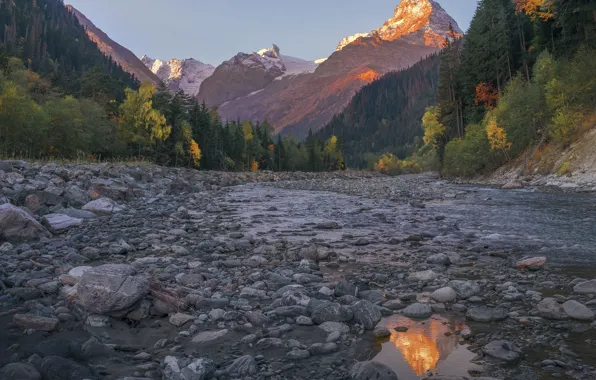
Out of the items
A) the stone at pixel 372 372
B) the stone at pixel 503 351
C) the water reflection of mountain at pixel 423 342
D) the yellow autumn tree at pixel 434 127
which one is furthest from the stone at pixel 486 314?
the yellow autumn tree at pixel 434 127

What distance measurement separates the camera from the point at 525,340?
3.86m

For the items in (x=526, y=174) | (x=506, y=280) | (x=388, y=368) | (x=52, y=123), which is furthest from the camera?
(x=52, y=123)

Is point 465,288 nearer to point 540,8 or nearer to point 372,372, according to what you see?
point 372,372

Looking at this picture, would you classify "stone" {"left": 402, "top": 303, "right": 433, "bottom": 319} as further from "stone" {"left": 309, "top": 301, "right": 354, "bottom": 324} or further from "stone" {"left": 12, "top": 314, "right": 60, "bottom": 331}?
"stone" {"left": 12, "top": 314, "right": 60, "bottom": 331}

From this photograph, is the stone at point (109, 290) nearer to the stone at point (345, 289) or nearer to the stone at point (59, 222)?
the stone at point (345, 289)

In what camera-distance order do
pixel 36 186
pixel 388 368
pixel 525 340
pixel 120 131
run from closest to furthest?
pixel 388 368
pixel 525 340
pixel 36 186
pixel 120 131

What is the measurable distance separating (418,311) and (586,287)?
2.44m

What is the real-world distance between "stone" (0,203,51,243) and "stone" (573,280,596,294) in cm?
1027

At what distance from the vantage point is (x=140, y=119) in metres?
59.1

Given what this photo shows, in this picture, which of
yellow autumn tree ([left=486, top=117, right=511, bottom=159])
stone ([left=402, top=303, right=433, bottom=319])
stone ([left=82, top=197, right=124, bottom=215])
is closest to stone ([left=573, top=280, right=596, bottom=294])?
stone ([left=402, top=303, right=433, bottom=319])

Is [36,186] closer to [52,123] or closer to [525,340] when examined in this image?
[525,340]

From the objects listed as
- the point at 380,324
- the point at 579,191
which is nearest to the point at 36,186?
the point at 380,324

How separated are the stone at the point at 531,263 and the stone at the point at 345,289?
10.3 feet

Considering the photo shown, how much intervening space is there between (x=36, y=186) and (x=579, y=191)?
24.9 metres
